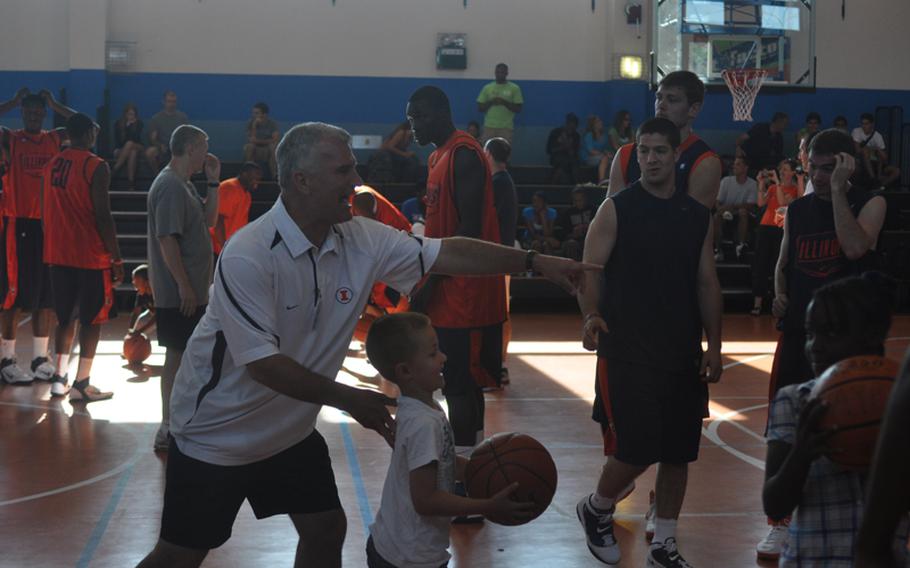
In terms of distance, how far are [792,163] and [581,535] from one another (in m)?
10.8

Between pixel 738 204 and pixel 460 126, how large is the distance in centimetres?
497

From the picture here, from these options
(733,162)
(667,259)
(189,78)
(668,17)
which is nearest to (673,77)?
(667,259)

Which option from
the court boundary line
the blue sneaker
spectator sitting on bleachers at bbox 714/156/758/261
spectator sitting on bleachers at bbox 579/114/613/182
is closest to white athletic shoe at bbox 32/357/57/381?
the court boundary line

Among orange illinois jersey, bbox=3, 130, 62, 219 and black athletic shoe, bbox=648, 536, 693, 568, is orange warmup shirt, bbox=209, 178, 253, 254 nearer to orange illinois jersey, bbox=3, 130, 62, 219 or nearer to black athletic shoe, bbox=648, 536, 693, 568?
orange illinois jersey, bbox=3, 130, 62, 219

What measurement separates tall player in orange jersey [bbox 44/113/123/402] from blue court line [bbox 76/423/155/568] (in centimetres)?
176

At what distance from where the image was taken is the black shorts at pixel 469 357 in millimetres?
5336

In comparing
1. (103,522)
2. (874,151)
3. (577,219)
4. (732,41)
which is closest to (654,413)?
(103,522)

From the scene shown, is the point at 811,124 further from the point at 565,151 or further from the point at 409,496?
the point at 409,496

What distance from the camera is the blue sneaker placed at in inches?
188

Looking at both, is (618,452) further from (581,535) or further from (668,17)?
(668,17)

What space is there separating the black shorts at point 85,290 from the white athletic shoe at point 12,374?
110 cm

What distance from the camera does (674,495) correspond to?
4.61m

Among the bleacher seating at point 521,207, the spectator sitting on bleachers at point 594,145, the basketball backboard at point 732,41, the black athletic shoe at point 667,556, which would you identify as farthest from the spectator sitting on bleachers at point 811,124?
the black athletic shoe at point 667,556

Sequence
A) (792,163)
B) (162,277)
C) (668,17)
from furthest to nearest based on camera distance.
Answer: (668,17), (792,163), (162,277)
